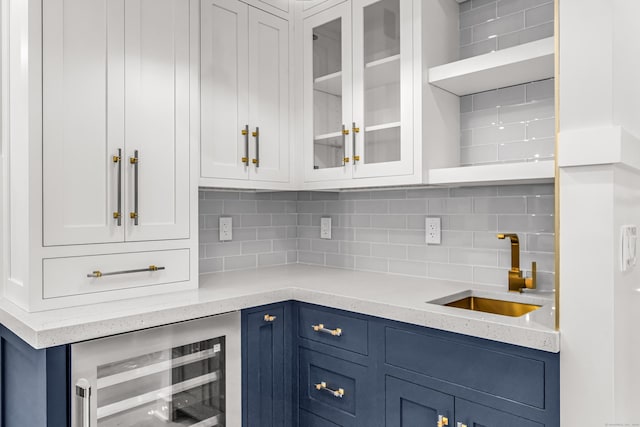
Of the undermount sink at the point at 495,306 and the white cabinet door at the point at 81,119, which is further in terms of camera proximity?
the undermount sink at the point at 495,306

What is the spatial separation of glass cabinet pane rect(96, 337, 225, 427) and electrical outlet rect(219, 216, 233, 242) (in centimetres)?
80

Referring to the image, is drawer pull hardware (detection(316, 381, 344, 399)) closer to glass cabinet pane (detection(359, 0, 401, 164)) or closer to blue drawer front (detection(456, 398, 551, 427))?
blue drawer front (detection(456, 398, 551, 427))

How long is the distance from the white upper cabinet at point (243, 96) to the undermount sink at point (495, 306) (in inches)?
40.5

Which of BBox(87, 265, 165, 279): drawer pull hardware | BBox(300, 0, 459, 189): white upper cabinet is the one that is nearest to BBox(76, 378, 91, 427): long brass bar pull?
BBox(87, 265, 165, 279): drawer pull hardware

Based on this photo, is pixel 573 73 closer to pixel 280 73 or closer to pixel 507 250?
pixel 507 250

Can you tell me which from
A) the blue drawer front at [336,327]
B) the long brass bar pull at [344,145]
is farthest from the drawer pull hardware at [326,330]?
the long brass bar pull at [344,145]

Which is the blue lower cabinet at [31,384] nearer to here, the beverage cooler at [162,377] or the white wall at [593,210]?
the beverage cooler at [162,377]

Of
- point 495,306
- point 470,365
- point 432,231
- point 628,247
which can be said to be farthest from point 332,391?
point 628,247

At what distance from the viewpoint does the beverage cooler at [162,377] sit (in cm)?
140

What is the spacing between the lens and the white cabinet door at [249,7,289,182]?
216cm

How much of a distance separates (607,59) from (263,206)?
1855 millimetres

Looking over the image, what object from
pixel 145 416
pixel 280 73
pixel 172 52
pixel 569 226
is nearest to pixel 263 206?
pixel 280 73

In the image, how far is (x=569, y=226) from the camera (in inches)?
49.1

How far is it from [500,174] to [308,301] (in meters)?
0.91
